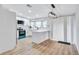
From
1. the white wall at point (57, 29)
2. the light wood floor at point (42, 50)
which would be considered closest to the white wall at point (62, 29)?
the white wall at point (57, 29)

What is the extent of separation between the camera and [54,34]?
5938 mm

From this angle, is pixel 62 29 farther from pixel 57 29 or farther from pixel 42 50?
Answer: pixel 42 50

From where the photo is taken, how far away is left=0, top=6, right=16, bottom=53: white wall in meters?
3.05

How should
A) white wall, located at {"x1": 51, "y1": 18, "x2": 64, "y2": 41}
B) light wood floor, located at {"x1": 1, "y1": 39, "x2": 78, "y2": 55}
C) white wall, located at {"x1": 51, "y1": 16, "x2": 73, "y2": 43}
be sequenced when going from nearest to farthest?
1. light wood floor, located at {"x1": 1, "y1": 39, "x2": 78, "y2": 55}
2. white wall, located at {"x1": 51, "y1": 16, "x2": 73, "y2": 43}
3. white wall, located at {"x1": 51, "y1": 18, "x2": 64, "y2": 41}

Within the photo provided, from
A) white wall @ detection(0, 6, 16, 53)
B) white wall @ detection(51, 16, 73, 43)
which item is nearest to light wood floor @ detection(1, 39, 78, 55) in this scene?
white wall @ detection(0, 6, 16, 53)

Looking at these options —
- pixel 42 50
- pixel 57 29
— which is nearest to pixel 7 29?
pixel 42 50

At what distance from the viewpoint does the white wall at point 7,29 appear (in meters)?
3.05

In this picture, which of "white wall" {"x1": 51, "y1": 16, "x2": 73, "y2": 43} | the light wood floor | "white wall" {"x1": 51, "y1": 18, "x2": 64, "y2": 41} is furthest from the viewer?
"white wall" {"x1": 51, "y1": 18, "x2": 64, "y2": 41}

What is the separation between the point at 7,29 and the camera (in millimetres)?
3295

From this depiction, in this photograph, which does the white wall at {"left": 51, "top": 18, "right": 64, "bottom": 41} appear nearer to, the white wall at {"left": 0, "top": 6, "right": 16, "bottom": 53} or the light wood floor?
the light wood floor

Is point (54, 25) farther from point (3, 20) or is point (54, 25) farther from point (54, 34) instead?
point (3, 20)

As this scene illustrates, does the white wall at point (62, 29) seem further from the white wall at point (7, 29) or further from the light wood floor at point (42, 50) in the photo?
the white wall at point (7, 29)

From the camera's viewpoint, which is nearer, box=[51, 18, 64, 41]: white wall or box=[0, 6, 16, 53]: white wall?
box=[0, 6, 16, 53]: white wall

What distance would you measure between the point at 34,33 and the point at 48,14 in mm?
1426
